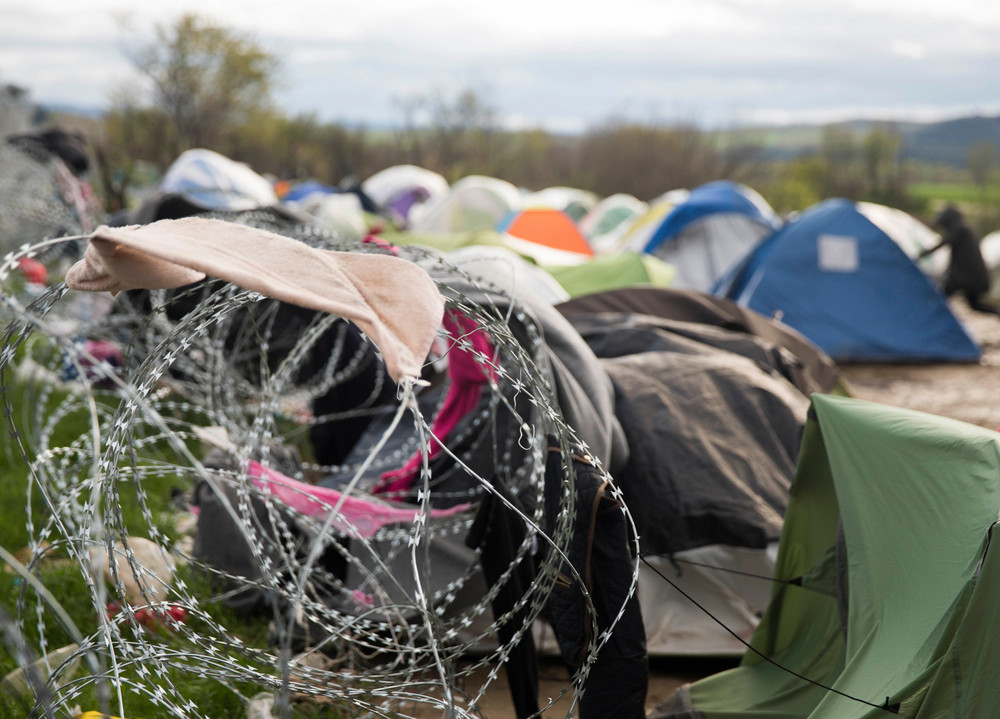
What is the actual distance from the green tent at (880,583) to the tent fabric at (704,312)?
2.59 meters

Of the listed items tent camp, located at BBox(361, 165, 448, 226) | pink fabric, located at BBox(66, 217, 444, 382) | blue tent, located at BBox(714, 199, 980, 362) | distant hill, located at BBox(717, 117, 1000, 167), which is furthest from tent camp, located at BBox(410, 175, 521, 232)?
distant hill, located at BBox(717, 117, 1000, 167)

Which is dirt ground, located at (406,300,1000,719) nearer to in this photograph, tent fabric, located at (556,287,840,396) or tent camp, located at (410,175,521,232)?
tent fabric, located at (556,287,840,396)

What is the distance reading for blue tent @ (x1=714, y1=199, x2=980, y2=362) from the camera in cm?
953

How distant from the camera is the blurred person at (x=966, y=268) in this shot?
1080cm

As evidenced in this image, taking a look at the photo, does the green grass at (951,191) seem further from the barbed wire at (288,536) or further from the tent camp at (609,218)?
the barbed wire at (288,536)

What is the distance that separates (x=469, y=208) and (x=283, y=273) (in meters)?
15.0

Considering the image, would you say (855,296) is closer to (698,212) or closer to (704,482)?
(698,212)

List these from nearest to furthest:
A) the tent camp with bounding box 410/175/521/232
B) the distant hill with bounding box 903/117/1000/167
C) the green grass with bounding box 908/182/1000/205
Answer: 1. the tent camp with bounding box 410/175/521/232
2. the green grass with bounding box 908/182/1000/205
3. the distant hill with bounding box 903/117/1000/167

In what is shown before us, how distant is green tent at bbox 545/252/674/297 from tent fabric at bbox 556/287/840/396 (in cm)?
121

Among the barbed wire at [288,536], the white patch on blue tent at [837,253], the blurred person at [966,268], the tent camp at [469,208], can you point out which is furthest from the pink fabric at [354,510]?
the tent camp at [469,208]

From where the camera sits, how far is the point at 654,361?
13.6 feet

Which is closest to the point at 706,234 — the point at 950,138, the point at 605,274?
the point at 605,274

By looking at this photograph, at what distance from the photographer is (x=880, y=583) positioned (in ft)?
8.31

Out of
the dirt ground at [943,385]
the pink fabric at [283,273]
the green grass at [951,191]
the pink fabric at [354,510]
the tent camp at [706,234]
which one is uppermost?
the pink fabric at [283,273]
